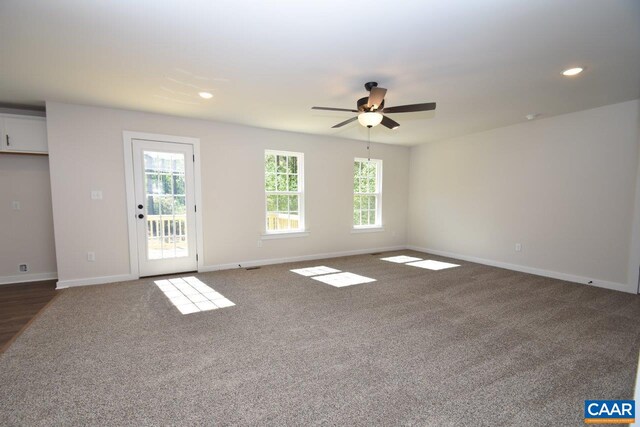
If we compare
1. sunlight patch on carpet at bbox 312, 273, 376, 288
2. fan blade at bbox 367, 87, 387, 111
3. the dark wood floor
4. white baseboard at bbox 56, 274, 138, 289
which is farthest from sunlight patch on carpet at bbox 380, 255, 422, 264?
the dark wood floor

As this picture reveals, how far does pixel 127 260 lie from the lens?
428 centimetres

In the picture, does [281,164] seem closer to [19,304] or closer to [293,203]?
[293,203]

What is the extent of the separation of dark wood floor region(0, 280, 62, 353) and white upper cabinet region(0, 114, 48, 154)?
1879 millimetres

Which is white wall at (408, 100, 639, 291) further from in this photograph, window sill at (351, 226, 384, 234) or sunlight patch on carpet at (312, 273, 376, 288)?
sunlight patch on carpet at (312, 273, 376, 288)

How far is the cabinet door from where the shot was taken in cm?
383

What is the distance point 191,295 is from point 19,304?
6.27ft

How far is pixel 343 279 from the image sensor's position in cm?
439

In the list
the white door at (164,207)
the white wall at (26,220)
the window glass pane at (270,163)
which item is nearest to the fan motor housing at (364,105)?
the window glass pane at (270,163)

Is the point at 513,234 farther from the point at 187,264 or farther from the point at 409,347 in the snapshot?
the point at 187,264

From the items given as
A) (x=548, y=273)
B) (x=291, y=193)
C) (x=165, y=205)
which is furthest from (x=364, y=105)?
(x=548, y=273)

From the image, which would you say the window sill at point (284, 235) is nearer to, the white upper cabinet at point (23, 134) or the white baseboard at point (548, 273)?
the white baseboard at point (548, 273)

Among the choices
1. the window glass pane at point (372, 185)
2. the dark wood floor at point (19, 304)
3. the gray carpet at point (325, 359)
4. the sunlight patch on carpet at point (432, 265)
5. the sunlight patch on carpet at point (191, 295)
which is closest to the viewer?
the gray carpet at point (325, 359)

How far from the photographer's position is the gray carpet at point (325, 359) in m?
1.70

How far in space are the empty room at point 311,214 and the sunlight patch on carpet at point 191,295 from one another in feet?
0.12
